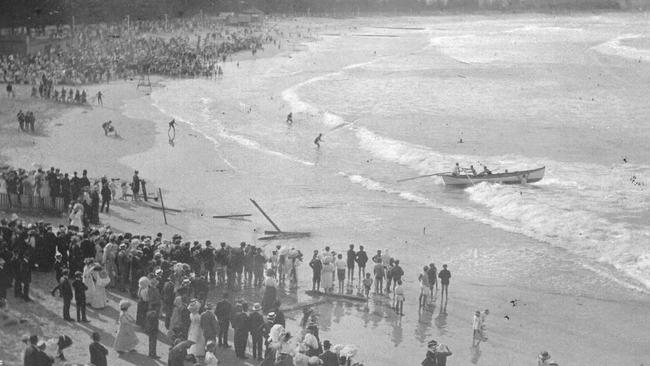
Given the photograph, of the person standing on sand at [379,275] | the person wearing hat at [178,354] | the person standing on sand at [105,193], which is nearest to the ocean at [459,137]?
the person standing on sand at [379,275]

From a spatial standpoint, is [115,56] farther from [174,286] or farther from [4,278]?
[174,286]

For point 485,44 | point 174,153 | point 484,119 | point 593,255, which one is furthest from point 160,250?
point 485,44

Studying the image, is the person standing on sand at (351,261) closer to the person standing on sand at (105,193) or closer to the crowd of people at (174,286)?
the crowd of people at (174,286)

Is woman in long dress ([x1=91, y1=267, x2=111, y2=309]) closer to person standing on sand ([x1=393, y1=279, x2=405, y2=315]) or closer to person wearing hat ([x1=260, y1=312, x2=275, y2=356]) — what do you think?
person wearing hat ([x1=260, y1=312, x2=275, y2=356])

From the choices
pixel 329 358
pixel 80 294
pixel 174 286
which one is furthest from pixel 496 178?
pixel 329 358

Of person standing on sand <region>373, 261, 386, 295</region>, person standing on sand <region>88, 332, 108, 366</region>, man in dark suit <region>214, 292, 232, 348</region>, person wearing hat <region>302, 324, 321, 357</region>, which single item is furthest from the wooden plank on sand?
person standing on sand <region>88, 332, 108, 366</region>

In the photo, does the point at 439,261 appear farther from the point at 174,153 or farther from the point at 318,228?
the point at 174,153
